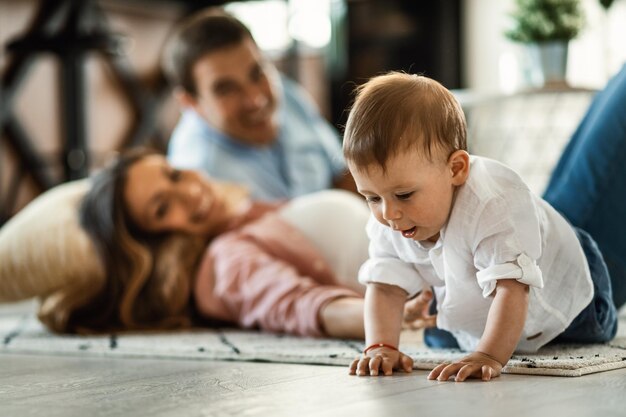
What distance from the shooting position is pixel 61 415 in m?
1.06

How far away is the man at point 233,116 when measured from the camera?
2.50 m

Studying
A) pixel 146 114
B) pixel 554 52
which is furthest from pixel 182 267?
pixel 146 114

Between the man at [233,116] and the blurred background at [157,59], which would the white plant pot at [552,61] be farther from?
the blurred background at [157,59]

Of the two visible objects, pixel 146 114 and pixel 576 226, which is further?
pixel 146 114

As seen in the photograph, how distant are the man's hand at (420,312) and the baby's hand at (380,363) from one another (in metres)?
0.17

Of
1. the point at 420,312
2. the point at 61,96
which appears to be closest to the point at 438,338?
the point at 420,312

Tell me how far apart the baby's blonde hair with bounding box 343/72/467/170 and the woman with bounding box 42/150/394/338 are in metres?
0.83

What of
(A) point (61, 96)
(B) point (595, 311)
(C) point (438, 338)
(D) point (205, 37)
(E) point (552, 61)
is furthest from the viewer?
(A) point (61, 96)

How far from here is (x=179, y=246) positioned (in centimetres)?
206

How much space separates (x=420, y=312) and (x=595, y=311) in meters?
0.25

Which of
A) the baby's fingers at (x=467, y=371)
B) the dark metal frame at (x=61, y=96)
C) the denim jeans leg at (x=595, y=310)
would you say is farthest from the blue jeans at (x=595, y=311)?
the dark metal frame at (x=61, y=96)

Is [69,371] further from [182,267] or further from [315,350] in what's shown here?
[182,267]

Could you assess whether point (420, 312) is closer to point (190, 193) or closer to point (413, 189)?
point (413, 189)

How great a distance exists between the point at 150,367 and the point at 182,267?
583 mm
